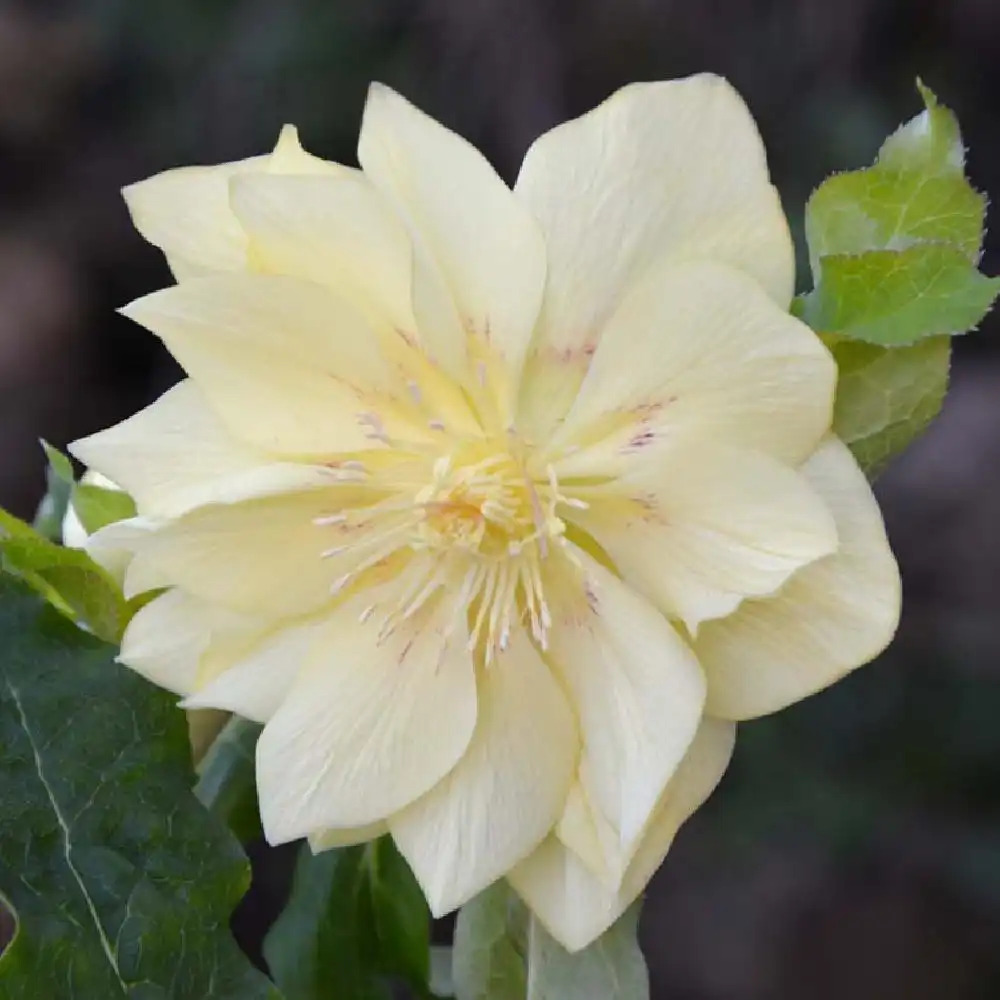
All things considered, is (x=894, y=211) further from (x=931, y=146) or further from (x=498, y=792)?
(x=498, y=792)

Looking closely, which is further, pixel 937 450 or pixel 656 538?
pixel 937 450

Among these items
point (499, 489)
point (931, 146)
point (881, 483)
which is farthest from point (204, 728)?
point (881, 483)

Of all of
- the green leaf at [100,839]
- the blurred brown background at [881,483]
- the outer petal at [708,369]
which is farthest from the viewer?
the blurred brown background at [881,483]

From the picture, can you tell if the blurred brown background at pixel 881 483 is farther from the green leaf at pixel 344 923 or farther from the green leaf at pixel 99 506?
the green leaf at pixel 99 506

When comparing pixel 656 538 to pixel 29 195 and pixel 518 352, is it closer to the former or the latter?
pixel 518 352

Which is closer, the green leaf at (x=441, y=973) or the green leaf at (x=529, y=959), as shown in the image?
the green leaf at (x=529, y=959)

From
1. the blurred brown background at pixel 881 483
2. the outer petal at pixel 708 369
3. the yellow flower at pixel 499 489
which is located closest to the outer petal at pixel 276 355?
the yellow flower at pixel 499 489

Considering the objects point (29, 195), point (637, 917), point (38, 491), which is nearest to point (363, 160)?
point (637, 917)
